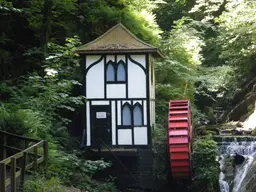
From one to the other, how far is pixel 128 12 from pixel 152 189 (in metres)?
8.41

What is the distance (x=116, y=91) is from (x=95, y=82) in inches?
32.9

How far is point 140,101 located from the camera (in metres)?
15.4

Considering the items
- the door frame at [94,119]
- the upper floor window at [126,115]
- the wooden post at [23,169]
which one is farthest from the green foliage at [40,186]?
the upper floor window at [126,115]

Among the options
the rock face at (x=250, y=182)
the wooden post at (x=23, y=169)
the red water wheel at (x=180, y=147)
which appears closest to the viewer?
the wooden post at (x=23, y=169)

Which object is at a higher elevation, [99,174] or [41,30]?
[41,30]

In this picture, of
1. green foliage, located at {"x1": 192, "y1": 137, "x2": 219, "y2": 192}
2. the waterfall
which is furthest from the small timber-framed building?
the waterfall

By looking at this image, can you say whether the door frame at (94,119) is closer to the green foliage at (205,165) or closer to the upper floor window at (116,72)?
the upper floor window at (116,72)

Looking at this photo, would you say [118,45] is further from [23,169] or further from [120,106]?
[23,169]

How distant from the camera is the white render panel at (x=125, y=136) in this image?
1537cm

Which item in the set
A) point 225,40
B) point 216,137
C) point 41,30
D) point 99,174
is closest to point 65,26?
point 41,30

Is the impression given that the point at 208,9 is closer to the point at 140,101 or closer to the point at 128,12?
the point at 128,12

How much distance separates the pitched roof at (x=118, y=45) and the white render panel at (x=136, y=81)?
591 mm

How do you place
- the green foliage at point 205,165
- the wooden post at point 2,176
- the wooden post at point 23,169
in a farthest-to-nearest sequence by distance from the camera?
the green foliage at point 205,165 < the wooden post at point 23,169 < the wooden post at point 2,176

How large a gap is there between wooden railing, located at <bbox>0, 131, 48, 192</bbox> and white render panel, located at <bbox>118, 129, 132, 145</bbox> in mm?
4659
